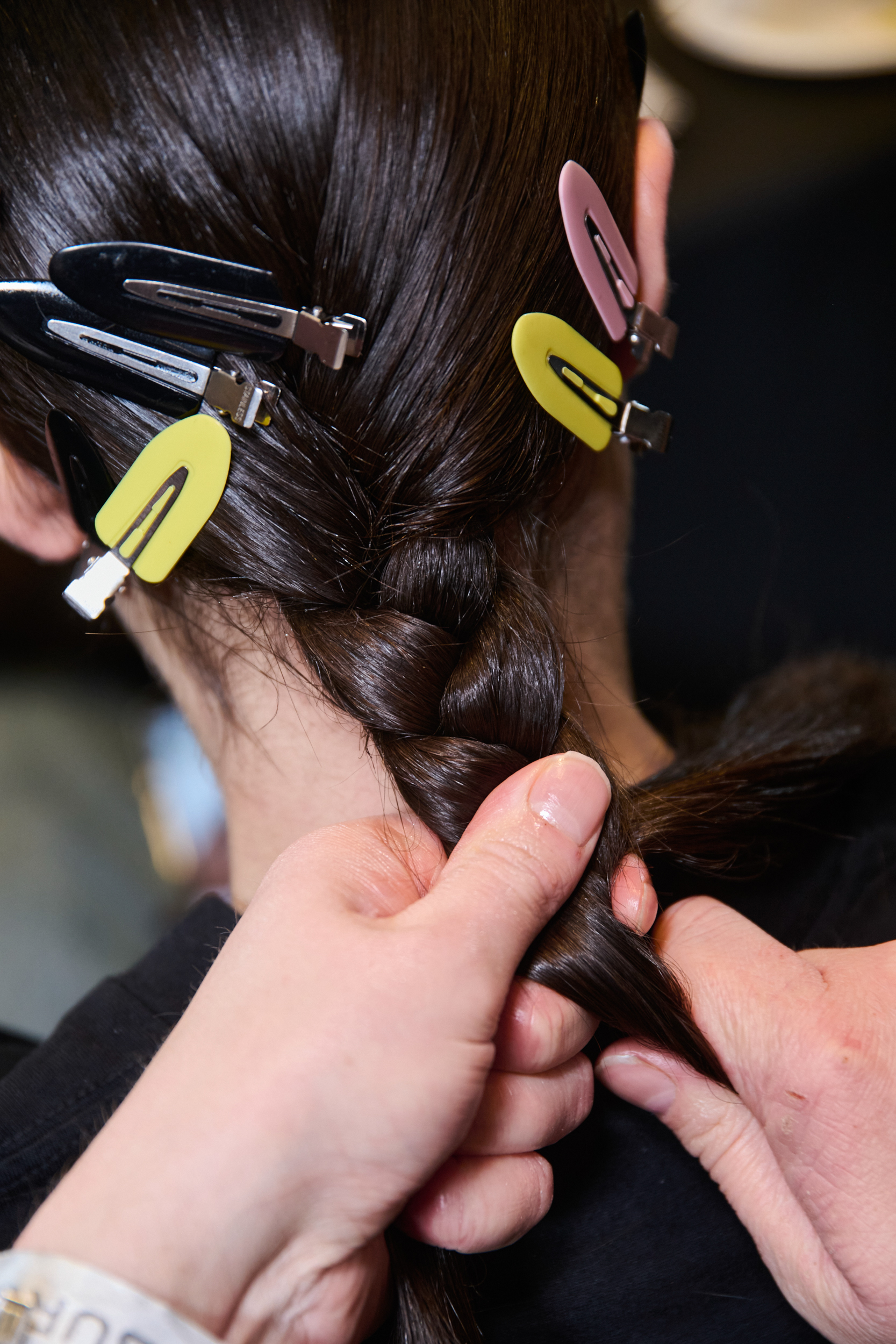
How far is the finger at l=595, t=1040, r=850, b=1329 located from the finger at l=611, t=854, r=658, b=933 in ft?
0.31

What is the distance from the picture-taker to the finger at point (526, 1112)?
53 centimetres

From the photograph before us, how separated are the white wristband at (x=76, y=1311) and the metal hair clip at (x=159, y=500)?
38 cm

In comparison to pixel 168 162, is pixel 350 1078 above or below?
below

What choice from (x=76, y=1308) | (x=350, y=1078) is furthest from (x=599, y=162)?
(x=76, y=1308)

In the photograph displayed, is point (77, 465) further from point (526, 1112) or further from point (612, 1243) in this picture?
point (612, 1243)

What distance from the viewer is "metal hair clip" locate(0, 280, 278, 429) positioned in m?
0.56

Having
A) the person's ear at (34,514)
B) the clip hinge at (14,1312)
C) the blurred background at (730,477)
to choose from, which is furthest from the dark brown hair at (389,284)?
the blurred background at (730,477)

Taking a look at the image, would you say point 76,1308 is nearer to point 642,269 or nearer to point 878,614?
point 642,269

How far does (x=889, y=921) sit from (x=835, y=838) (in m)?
0.09

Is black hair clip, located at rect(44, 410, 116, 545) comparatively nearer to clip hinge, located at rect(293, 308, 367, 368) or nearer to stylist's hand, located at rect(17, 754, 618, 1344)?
clip hinge, located at rect(293, 308, 367, 368)

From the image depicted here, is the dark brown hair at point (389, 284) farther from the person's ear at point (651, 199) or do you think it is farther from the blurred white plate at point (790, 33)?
the blurred white plate at point (790, 33)

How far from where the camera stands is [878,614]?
1.86m

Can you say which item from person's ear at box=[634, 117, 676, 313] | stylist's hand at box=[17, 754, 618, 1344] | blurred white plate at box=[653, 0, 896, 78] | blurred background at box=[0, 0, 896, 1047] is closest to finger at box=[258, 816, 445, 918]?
stylist's hand at box=[17, 754, 618, 1344]

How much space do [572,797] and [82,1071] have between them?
0.50 m
